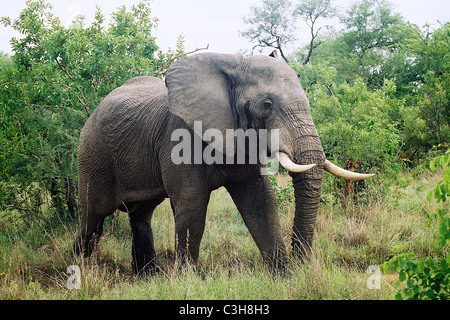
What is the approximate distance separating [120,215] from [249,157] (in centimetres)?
353

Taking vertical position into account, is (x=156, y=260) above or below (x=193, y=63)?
below

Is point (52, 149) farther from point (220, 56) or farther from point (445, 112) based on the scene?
point (445, 112)

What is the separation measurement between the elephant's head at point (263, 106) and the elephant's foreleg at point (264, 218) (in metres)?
0.28

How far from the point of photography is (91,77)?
7.18m

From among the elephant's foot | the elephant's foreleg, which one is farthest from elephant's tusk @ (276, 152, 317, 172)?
the elephant's foot

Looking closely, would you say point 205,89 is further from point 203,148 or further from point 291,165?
point 291,165

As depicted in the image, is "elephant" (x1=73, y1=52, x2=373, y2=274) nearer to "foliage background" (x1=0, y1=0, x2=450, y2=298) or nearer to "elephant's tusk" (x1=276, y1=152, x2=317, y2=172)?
"elephant's tusk" (x1=276, y1=152, x2=317, y2=172)

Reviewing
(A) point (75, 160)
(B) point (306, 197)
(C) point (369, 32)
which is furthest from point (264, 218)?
(C) point (369, 32)

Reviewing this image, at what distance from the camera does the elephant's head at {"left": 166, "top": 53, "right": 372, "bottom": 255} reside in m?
4.29

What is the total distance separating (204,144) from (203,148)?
1.5 inches

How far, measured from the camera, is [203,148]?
15.6 ft

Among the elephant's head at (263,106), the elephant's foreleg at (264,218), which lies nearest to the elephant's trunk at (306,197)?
the elephant's head at (263,106)

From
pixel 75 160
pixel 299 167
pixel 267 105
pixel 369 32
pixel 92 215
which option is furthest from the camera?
pixel 369 32
